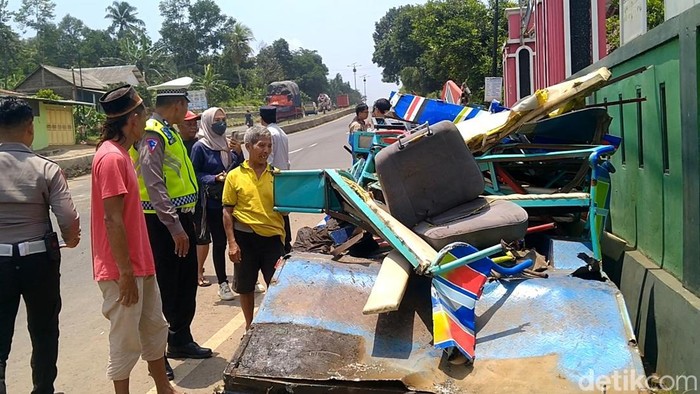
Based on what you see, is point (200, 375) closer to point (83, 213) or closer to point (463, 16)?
point (83, 213)

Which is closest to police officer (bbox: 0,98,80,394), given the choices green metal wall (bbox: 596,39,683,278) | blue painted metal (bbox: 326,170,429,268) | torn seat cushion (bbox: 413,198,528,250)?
blue painted metal (bbox: 326,170,429,268)

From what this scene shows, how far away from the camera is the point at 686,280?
3.58 metres

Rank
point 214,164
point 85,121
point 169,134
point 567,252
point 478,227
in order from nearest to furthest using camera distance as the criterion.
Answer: point 478,227, point 567,252, point 169,134, point 214,164, point 85,121

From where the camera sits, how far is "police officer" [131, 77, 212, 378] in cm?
423

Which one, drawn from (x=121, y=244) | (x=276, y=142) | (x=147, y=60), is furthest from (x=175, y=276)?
(x=147, y=60)

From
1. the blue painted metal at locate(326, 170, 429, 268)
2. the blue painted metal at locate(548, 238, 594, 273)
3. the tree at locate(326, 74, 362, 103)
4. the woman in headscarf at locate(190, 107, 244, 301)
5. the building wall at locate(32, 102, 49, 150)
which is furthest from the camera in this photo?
the tree at locate(326, 74, 362, 103)

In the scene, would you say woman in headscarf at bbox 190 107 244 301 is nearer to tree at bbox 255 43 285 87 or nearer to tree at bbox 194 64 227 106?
tree at bbox 194 64 227 106

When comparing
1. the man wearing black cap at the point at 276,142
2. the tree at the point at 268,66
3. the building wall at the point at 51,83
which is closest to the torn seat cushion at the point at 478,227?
the man wearing black cap at the point at 276,142

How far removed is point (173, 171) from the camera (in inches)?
175

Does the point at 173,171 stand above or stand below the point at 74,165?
above

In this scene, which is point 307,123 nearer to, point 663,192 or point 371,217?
point 663,192

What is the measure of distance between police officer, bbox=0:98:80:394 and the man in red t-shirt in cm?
42

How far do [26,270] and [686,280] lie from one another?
149 inches

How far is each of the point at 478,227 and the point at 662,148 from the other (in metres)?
1.53
